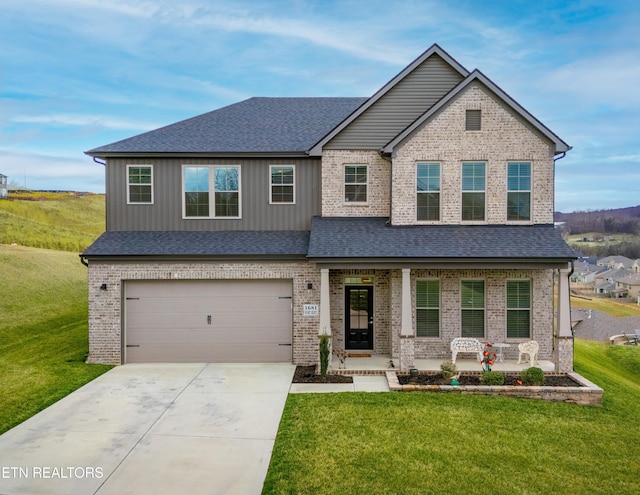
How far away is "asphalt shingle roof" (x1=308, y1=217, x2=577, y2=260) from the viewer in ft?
40.0

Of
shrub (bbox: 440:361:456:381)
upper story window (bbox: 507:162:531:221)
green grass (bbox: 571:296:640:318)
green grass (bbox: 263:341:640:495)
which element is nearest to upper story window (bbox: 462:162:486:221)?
upper story window (bbox: 507:162:531:221)

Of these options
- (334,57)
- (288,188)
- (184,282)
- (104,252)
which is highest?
(334,57)

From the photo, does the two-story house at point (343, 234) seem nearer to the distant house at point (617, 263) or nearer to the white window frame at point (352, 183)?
the white window frame at point (352, 183)

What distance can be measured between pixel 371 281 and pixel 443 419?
220 inches

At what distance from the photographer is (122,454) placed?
7660mm

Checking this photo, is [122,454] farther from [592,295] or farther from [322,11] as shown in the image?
[592,295]

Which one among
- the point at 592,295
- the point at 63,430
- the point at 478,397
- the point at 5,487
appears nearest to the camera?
the point at 5,487

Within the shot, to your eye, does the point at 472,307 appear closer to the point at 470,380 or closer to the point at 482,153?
the point at 470,380

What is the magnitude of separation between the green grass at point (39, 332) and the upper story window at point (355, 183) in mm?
8993

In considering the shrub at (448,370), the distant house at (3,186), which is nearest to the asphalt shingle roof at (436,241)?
the shrub at (448,370)

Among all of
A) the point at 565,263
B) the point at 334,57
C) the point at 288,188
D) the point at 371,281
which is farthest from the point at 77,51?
the point at 565,263

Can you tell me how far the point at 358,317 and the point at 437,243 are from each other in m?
3.44

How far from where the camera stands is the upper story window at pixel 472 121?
13.3 m

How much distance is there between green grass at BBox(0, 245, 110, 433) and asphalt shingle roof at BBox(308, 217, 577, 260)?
24.3ft
